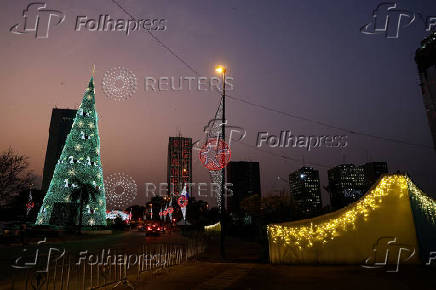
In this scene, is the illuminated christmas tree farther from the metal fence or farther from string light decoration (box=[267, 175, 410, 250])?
string light decoration (box=[267, 175, 410, 250])

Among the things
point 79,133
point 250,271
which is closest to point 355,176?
point 79,133

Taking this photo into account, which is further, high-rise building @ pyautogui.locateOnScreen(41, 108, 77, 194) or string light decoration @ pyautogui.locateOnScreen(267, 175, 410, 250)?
high-rise building @ pyautogui.locateOnScreen(41, 108, 77, 194)

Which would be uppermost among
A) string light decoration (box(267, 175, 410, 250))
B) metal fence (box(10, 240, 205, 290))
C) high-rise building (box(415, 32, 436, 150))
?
high-rise building (box(415, 32, 436, 150))

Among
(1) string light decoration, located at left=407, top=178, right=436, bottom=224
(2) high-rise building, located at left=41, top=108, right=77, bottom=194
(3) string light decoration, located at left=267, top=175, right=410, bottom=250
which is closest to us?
(3) string light decoration, located at left=267, top=175, right=410, bottom=250

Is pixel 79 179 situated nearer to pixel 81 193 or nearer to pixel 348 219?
pixel 81 193

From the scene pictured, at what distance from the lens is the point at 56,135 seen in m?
142

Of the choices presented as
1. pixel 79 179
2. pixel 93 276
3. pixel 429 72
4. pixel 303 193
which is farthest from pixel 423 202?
pixel 303 193

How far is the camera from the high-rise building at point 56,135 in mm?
137400

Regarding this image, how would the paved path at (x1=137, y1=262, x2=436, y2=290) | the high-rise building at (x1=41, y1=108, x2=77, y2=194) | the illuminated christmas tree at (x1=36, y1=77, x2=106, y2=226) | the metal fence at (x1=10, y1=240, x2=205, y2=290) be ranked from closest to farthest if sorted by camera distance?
the metal fence at (x1=10, y1=240, x2=205, y2=290), the paved path at (x1=137, y1=262, x2=436, y2=290), the illuminated christmas tree at (x1=36, y1=77, x2=106, y2=226), the high-rise building at (x1=41, y1=108, x2=77, y2=194)

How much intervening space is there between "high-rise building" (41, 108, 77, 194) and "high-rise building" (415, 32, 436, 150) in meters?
147

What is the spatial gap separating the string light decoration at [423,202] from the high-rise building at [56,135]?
153 m

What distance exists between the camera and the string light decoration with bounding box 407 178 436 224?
10.6m

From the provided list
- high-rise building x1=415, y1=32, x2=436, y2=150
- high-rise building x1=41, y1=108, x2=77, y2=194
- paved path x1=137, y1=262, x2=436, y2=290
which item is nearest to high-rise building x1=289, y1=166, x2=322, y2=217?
paved path x1=137, y1=262, x2=436, y2=290

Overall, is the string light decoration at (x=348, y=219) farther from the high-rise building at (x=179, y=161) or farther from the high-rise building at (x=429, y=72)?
the high-rise building at (x=179, y=161)
